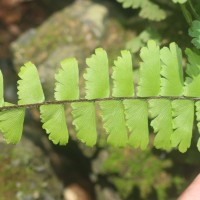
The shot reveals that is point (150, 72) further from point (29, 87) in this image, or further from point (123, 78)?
point (29, 87)

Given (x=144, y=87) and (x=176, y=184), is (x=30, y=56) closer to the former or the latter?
(x=176, y=184)

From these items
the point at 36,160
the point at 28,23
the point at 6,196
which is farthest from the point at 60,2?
the point at 6,196

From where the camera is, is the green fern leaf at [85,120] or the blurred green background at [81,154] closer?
the green fern leaf at [85,120]

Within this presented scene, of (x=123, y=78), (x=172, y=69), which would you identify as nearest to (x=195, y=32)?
(x=172, y=69)

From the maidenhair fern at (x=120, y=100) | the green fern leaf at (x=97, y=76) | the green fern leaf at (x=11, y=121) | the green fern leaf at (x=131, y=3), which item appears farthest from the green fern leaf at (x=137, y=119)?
the green fern leaf at (x=131, y=3)

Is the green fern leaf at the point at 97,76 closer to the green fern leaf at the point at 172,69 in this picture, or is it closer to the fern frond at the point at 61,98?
the fern frond at the point at 61,98
